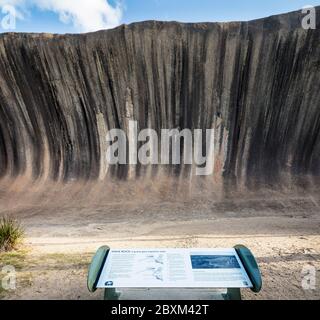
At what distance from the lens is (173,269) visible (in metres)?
3.17

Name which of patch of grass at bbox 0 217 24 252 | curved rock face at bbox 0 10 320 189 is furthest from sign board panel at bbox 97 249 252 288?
curved rock face at bbox 0 10 320 189

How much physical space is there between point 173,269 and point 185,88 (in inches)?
324

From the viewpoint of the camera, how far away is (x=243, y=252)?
3.39 metres

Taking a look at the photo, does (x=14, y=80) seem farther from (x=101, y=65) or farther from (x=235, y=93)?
(x=235, y=93)

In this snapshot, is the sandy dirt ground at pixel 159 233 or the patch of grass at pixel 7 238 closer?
the sandy dirt ground at pixel 159 233

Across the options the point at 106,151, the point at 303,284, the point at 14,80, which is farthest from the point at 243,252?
the point at 14,80

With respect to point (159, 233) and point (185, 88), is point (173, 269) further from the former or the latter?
point (185, 88)

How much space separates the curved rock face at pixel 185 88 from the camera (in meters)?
10.4

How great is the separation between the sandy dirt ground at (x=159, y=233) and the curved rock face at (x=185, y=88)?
52.1 inches

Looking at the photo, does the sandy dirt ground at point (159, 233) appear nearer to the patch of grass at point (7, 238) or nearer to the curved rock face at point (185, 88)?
the patch of grass at point (7, 238)

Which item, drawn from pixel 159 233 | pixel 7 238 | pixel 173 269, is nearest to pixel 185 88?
pixel 159 233

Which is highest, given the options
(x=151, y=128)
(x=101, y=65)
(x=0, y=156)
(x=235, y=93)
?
(x=101, y=65)

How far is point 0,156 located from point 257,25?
9.09 meters

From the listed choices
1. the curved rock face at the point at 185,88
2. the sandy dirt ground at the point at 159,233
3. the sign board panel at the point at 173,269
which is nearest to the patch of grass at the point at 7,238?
the sandy dirt ground at the point at 159,233
